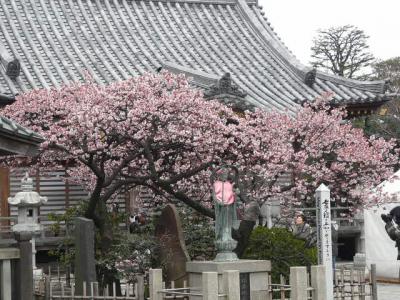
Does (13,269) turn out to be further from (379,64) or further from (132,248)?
(379,64)

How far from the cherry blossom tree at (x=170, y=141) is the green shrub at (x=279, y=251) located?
104 centimetres

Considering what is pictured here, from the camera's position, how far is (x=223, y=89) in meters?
24.5

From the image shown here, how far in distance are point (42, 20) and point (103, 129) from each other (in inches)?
567

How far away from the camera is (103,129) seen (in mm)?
16406

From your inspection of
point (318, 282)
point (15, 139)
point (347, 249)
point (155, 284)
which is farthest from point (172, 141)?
point (347, 249)

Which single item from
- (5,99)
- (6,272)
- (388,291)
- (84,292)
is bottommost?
(388,291)

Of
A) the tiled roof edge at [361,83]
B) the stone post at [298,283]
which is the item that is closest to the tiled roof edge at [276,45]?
the tiled roof edge at [361,83]

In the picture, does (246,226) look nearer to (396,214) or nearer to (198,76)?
(396,214)

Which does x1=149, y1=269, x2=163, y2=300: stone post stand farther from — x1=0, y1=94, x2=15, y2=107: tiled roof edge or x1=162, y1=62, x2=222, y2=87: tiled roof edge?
x1=162, y1=62, x2=222, y2=87: tiled roof edge

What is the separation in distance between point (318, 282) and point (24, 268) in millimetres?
4540

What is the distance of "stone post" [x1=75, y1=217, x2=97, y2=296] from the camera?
1400 cm

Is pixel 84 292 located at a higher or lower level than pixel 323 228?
lower

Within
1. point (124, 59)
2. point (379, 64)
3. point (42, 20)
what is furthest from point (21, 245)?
point (379, 64)

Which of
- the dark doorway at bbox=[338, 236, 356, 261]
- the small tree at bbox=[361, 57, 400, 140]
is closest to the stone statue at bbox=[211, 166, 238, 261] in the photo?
the dark doorway at bbox=[338, 236, 356, 261]
